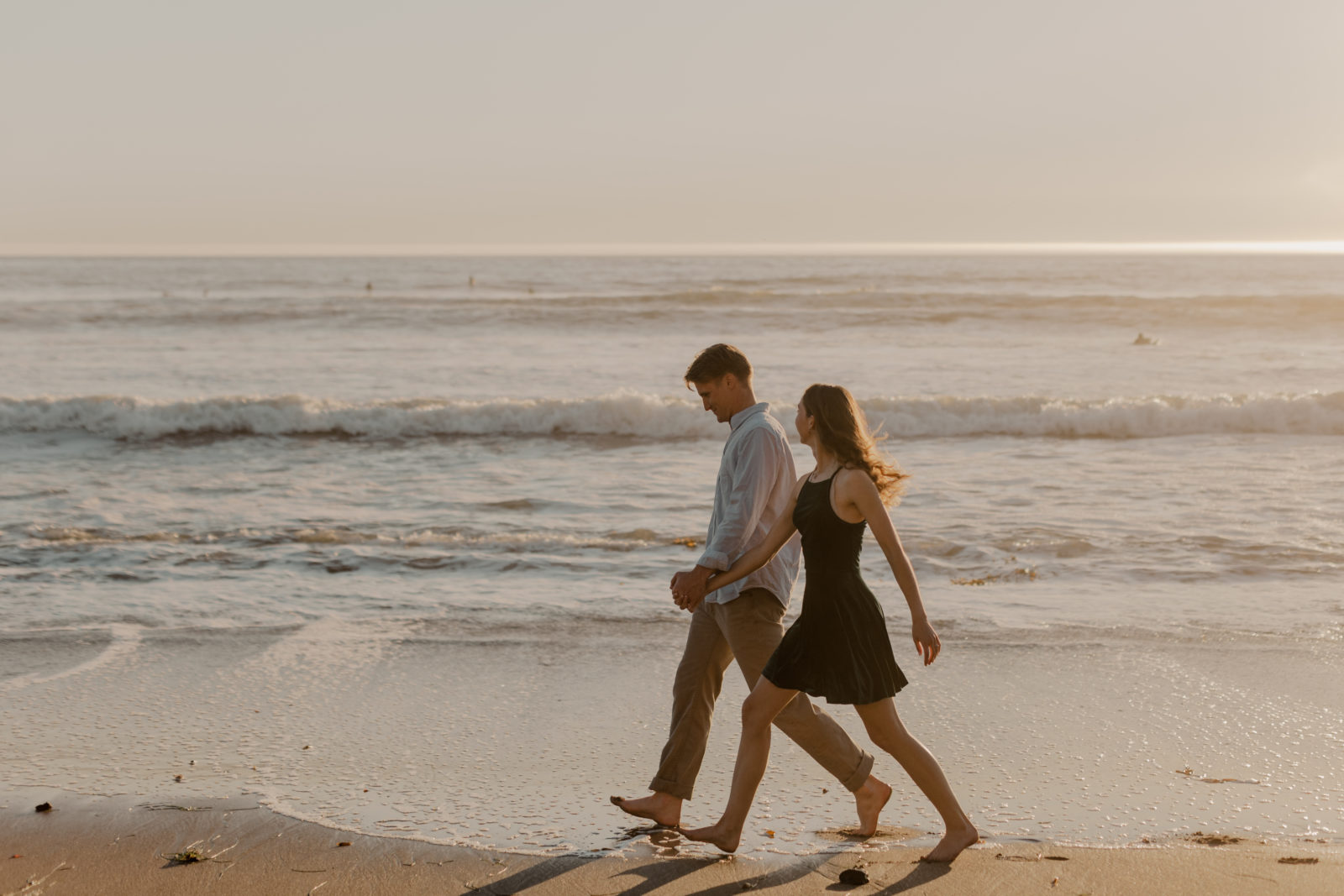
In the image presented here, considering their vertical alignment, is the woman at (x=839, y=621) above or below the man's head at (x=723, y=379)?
below

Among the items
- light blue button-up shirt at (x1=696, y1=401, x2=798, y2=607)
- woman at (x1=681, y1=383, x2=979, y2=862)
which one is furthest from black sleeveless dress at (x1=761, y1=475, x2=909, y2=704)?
light blue button-up shirt at (x1=696, y1=401, x2=798, y2=607)

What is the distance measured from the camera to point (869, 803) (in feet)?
13.1

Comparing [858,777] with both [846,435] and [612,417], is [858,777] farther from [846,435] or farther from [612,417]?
[612,417]

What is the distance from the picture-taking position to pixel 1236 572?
26.8 feet

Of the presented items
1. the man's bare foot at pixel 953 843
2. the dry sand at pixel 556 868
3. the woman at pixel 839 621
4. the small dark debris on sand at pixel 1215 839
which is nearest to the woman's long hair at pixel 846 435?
the woman at pixel 839 621

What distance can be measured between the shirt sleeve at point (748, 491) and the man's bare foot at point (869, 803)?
941 mm

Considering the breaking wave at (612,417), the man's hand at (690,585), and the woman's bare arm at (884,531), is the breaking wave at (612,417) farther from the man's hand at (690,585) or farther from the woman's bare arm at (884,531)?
the woman's bare arm at (884,531)

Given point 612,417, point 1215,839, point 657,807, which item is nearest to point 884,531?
point 657,807

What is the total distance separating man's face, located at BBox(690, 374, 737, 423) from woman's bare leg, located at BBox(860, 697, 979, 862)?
1.15 m

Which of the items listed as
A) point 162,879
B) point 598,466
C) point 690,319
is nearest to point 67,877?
point 162,879

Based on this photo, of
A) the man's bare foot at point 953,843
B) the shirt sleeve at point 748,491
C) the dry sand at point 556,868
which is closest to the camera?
the dry sand at point 556,868

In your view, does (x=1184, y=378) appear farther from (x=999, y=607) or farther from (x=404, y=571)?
(x=404, y=571)

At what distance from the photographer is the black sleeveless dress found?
3697 mm

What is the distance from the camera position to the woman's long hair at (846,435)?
3.67 meters
